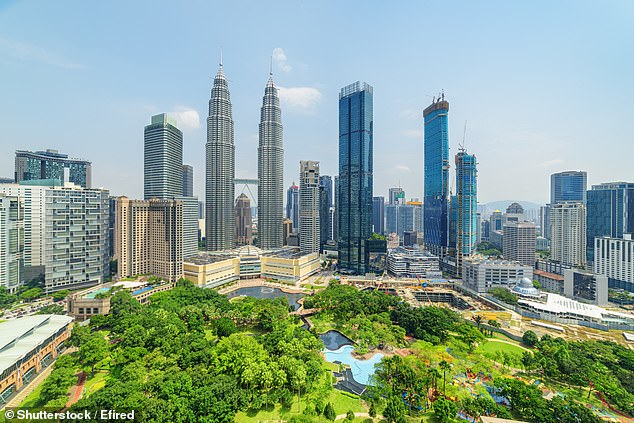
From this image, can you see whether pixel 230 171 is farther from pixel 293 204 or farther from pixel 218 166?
pixel 293 204

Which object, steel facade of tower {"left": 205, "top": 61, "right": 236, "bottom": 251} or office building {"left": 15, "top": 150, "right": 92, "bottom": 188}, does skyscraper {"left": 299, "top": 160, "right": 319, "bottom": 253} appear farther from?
office building {"left": 15, "top": 150, "right": 92, "bottom": 188}

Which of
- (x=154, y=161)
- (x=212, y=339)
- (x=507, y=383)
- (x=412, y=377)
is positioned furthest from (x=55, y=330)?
(x=154, y=161)

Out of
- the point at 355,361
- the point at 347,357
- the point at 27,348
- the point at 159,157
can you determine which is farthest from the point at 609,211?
the point at 159,157

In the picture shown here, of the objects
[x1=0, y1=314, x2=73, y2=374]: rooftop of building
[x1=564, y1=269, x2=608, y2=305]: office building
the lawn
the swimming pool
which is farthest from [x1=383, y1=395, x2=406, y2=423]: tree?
[x1=564, y1=269, x2=608, y2=305]: office building

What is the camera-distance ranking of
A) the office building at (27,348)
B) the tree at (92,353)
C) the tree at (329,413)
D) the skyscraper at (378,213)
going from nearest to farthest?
the tree at (329,413), the office building at (27,348), the tree at (92,353), the skyscraper at (378,213)

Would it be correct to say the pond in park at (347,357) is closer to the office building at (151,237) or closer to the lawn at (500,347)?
the lawn at (500,347)

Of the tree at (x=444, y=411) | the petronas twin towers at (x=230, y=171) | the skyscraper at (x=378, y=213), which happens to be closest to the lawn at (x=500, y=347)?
the tree at (x=444, y=411)
